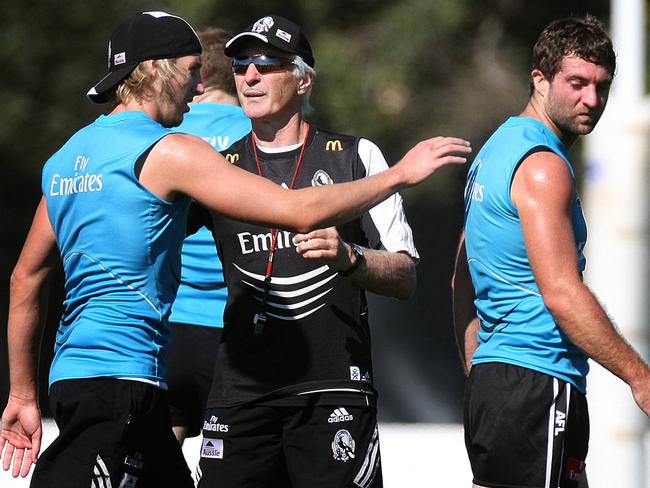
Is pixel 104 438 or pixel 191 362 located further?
pixel 191 362

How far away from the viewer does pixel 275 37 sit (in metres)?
4.39

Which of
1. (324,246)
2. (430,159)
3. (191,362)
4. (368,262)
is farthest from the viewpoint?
(191,362)

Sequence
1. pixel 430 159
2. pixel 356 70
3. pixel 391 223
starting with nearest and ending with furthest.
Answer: pixel 430 159
pixel 391 223
pixel 356 70

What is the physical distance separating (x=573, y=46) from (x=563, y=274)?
0.77 meters

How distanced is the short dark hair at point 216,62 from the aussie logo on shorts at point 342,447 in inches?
67.8

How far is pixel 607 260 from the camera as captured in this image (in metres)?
5.46

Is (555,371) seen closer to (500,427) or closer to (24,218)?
(500,427)

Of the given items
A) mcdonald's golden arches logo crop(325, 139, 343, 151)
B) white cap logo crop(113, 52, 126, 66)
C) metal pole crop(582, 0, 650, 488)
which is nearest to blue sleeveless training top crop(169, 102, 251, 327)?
mcdonald's golden arches logo crop(325, 139, 343, 151)

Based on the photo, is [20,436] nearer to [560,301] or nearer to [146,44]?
[146,44]

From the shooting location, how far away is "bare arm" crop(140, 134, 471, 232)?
366cm

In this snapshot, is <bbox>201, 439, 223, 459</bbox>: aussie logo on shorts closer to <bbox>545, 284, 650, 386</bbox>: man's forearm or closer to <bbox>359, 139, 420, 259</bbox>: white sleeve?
<bbox>359, 139, 420, 259</bbox>: white sleeve

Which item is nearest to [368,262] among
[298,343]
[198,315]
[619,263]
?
[298,343]

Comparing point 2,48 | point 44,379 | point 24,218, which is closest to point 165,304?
point 44,379

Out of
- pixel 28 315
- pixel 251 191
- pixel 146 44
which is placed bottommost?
pixel 28 315
